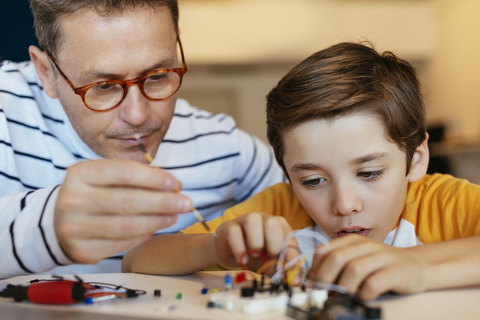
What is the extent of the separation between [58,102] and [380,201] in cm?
103

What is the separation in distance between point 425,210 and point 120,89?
0.85 metres

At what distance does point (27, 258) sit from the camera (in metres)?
0.77

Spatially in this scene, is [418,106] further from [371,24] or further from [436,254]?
[371,24]

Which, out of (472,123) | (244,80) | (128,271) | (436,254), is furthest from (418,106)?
(244,80)

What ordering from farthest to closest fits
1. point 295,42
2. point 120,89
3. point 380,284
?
point 295,42
point 120,89
point 380,284

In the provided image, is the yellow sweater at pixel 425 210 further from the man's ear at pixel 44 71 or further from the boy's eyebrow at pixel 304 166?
the man's ear at pixel 44 71

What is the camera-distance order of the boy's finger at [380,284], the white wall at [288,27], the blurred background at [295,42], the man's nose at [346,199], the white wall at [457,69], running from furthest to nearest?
the white wall at [288,27], the blurred background at [295,42], the white wall at [457,69], the man's nose at [346,199], the boy's finger at [380,284]

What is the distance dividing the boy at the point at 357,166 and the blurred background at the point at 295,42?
3.71 metres

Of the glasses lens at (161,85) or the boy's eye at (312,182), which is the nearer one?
the boy's eye at (312,182)

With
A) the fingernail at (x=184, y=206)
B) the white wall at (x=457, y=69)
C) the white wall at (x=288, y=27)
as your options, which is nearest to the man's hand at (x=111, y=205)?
the fingernail at (x=184, y=206)

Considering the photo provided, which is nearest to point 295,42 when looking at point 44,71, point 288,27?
point 288,27

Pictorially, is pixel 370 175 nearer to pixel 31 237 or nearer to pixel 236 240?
pixel 236 240

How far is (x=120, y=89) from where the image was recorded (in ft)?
3.84

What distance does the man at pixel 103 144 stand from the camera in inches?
27.5
